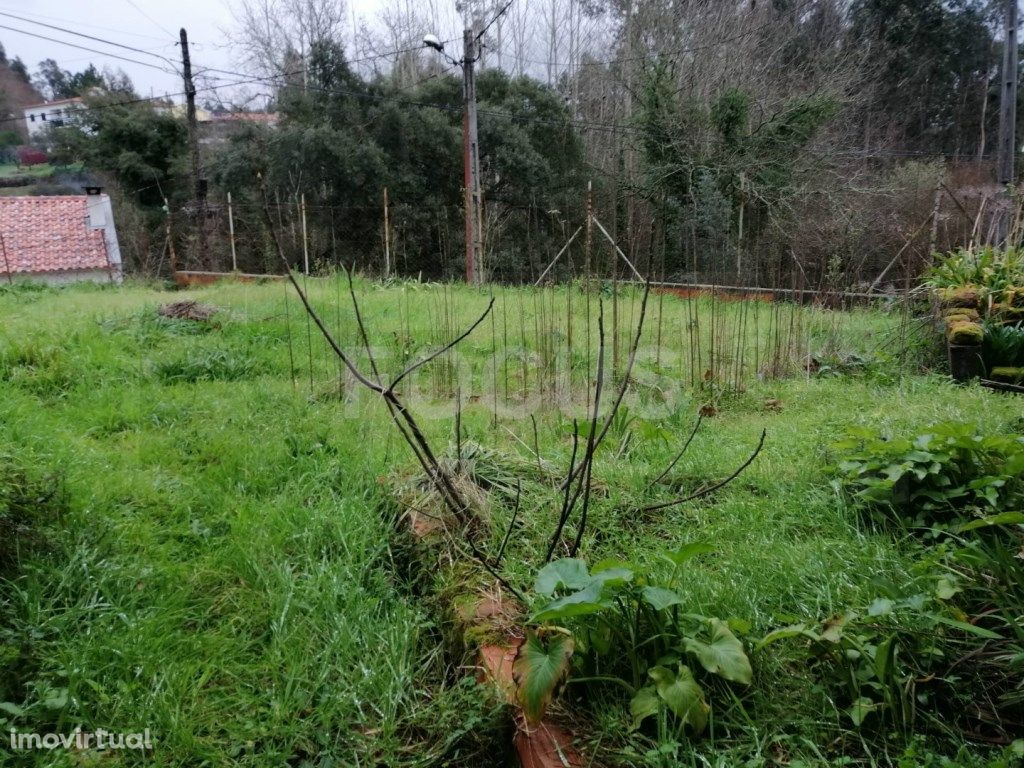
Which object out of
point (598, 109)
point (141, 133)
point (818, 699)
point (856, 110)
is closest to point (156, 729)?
point (818, 699)

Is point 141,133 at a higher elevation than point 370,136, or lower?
higher

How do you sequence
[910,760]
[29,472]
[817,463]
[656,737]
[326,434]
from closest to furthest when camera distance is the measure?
[910,760] < [656,737] < [29,472] < [817,463] < [326,434]

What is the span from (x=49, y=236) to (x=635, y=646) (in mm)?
16677

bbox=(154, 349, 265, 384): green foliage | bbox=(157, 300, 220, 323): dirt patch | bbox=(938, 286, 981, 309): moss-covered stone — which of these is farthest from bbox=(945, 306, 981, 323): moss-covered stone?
bbox=(157, 300, 220, 323): dirt patch


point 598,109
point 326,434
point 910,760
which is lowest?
point 910,760

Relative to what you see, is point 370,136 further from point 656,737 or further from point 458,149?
point 656,737

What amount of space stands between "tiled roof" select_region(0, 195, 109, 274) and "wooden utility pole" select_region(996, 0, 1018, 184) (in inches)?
608

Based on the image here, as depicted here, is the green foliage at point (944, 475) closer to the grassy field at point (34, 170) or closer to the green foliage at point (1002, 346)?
the green foliage at point (1002, 346)

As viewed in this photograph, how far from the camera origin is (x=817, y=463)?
231 cm

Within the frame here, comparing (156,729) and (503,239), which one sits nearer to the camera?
(156,729)

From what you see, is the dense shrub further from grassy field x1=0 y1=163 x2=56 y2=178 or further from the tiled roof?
the tiled roof

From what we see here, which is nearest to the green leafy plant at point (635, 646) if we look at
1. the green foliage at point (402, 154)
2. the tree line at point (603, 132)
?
the tree line at point (603, 132)

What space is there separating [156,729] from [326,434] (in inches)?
58.8

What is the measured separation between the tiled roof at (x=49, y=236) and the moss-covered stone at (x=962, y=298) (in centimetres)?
1456
